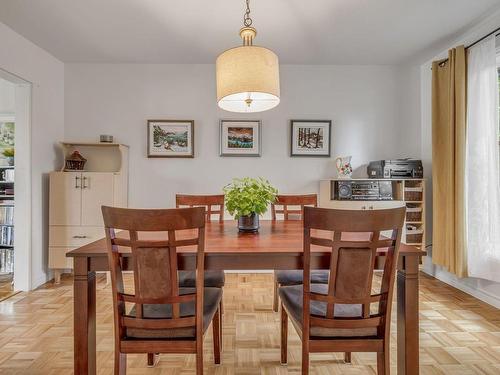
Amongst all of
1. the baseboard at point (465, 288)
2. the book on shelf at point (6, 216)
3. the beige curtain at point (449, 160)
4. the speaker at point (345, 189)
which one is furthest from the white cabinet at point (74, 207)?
the baseboard at point (465, 288)

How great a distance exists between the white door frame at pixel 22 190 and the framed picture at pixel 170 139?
3.85 ft

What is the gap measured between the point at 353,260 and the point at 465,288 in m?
2.49

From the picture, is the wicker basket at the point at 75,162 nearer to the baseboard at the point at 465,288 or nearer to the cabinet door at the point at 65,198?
the cabinet door at the point at 65,198

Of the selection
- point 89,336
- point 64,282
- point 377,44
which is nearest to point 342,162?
point 377,44

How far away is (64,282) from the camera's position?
3318 mm

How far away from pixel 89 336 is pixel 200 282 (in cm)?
58

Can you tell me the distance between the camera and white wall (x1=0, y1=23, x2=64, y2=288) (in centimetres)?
300

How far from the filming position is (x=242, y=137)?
3.72 meters

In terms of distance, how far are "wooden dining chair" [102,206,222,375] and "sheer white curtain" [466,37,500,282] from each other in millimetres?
2542

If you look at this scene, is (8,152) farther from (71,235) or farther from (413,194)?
(413,194)

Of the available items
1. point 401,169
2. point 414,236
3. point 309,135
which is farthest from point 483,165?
point 309,135

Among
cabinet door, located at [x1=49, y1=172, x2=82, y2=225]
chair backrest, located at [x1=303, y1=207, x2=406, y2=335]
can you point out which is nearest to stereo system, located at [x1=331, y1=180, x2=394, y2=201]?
chair backrest, located at [x1=303, y1=207, x2=406, y2=335]

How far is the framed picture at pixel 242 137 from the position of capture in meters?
3.72

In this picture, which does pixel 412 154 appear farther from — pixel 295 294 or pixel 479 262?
pixel 295 294
